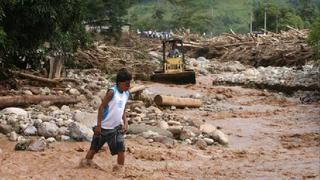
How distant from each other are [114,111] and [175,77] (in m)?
17.6

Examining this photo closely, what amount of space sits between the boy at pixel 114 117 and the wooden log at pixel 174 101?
8.63 m

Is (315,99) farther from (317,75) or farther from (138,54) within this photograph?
(138,54)

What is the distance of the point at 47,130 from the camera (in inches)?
426

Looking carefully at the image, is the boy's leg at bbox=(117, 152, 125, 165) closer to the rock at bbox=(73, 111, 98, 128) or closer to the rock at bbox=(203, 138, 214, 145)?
the rock at bbox=(73, 111, 98, 128)

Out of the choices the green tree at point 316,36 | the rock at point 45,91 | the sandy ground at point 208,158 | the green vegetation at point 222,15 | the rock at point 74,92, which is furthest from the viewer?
the green vegetation at point 222,15

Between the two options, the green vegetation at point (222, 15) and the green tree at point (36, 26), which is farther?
the green vegetation at point (222, 15)

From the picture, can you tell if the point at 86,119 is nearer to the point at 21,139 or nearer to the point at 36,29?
the point at 21,139

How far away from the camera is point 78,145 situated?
33.6 feet

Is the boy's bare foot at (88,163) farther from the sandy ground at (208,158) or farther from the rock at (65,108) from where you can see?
the rock at (65,108)

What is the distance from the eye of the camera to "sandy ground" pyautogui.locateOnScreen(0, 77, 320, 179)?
329 inches

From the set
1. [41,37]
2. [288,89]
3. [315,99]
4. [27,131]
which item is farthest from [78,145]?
[288,89]

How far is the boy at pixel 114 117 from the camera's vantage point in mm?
7757

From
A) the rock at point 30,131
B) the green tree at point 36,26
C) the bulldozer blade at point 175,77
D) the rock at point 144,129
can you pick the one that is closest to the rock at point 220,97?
the bulldozer blade at point 175,77

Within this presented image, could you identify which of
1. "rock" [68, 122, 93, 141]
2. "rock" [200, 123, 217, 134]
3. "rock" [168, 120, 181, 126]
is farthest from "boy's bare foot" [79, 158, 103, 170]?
"rock" [168, 120, 181, 126]
